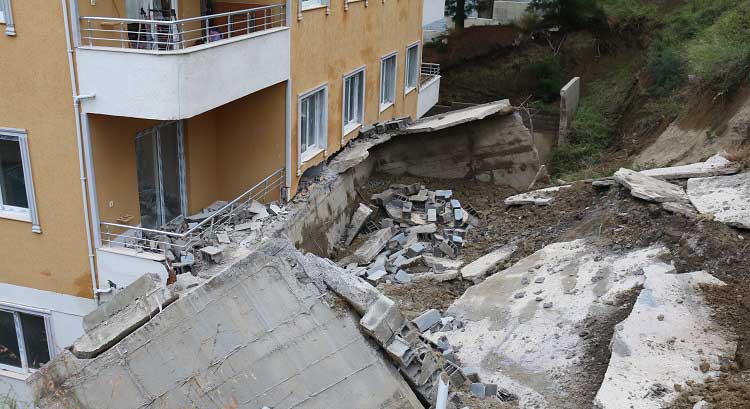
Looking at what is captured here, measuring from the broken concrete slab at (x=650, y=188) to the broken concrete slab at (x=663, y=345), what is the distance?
8.09ft

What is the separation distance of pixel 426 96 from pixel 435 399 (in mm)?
15936

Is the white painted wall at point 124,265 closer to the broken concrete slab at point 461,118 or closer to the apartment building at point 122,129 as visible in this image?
the apartment building at point 122,129

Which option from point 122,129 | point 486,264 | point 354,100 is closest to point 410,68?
point 354,100

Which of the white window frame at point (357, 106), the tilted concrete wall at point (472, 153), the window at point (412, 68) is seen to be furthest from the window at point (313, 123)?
the window at point (412, 68)

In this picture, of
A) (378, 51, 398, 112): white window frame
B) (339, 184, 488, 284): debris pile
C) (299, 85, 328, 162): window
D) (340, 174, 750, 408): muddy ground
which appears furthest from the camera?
(378, 51, 398, 112): white window frame

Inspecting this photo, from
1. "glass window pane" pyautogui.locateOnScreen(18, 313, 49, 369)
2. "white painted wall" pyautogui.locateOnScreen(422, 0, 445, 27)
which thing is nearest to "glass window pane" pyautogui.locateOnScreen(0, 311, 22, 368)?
"glass window pane" pyautogui.locateOnScreen(18, 313, 49, 369)

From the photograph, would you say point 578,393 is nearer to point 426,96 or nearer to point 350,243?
point 350,243

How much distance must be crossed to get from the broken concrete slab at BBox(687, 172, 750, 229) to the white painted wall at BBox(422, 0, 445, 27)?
1120 cm

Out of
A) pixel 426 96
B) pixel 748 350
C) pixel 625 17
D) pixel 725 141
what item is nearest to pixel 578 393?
pixel 748 350

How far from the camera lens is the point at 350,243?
1354cm

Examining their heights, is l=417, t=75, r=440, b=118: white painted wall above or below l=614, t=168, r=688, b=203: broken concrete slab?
below

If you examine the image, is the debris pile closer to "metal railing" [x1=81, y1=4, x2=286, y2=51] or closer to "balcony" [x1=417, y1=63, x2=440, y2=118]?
"metal railing" [x1=81, y1=4, x2=286, y2=51]

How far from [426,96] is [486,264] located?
11487 millimetres

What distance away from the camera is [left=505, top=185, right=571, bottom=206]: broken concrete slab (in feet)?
43.3
